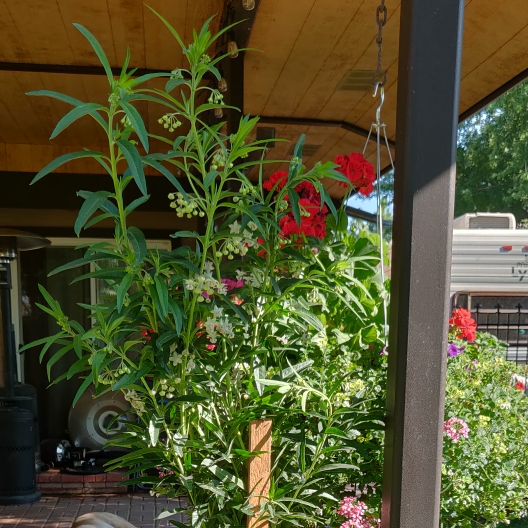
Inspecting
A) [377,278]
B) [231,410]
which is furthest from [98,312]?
[377,278]

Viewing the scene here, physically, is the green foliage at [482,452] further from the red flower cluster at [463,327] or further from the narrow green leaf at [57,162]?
the narrow green leaf at [57,162]

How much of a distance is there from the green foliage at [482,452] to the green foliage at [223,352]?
0.74ft

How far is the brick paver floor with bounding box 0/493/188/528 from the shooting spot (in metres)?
4.67

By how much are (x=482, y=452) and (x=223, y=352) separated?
0.71 meters

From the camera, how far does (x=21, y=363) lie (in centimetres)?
666

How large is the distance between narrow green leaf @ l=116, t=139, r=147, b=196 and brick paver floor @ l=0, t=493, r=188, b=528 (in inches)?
150

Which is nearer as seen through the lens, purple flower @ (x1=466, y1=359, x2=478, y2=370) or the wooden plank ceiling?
purple flower @ (x1=466, y1=359, x2=478, y2=370)

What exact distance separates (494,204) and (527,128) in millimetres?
2097

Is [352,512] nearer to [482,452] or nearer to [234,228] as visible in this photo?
[482,452]

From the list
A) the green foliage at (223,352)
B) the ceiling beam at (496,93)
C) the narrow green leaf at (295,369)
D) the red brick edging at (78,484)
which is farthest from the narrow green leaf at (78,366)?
the red brick edging at (78,484)

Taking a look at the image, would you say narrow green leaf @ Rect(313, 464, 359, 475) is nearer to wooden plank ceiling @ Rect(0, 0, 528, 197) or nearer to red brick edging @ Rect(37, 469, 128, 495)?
wooden plank ceiling @ Rect(0, 0, 528, 197)

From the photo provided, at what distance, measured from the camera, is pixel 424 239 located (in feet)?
4.45

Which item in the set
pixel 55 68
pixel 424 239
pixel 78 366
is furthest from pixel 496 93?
pixel 78 366

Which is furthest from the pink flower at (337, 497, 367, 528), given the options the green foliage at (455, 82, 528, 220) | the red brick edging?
the green foliage at (455, 82, 528, 220)
